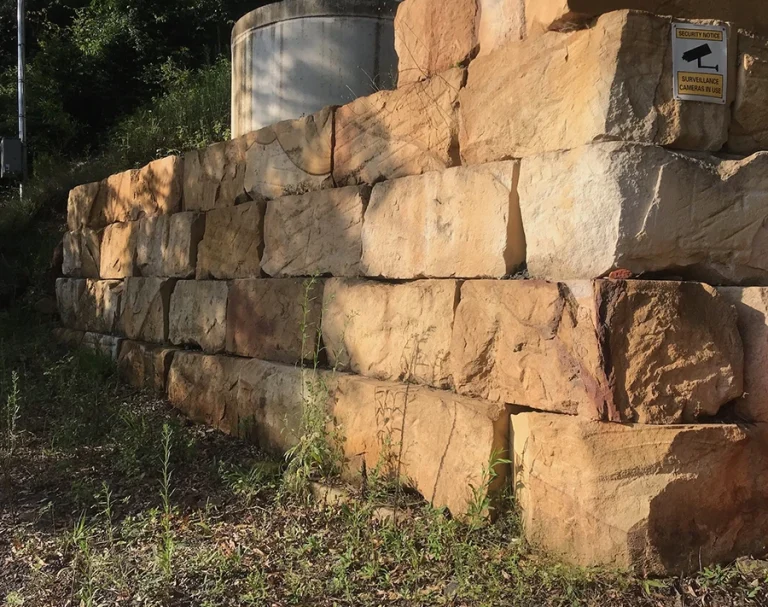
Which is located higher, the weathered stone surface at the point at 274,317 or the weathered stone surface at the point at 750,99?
the weathered stone surface at the point at 750,99

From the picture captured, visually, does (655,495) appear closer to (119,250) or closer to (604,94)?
(604,94)

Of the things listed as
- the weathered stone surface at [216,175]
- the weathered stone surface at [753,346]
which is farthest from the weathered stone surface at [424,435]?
the weathered stone surface at [216,175]

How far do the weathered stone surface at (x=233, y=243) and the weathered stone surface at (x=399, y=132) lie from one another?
86 cm

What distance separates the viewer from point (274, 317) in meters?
4.52

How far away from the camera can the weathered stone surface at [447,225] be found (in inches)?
121

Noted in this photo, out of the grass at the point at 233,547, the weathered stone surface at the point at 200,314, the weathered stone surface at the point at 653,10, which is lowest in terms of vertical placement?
the grass at the point at 233,547

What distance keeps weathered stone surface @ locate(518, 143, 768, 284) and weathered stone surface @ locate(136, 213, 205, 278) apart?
3356mm

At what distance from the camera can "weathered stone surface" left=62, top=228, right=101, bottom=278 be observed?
291 inches

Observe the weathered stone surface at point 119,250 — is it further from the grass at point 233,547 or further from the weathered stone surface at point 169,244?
the grass at point 233,547

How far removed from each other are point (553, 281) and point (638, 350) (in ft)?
1.35

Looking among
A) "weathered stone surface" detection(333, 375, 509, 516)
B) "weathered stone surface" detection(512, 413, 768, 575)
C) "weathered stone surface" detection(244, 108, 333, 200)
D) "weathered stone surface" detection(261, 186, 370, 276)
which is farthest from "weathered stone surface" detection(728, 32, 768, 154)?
"weathered stone surface" detection(244, 108, 333, 200)

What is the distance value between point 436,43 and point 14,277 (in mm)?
6921

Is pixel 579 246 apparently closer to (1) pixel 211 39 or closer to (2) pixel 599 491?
(2) pixel 599 491

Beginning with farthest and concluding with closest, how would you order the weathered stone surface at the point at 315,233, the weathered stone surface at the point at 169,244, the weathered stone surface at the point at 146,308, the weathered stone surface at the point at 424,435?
the weathered stone surface at the point at 146,308 < the weathered stone surface at the point at 169,244 < the weathered stone surface at the point at 315,233 < the weathered stone surface at the point at 424,435
